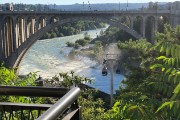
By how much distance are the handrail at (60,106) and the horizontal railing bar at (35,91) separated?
0.37 ft

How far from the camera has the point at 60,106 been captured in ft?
4.75

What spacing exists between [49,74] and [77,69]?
4.07 m

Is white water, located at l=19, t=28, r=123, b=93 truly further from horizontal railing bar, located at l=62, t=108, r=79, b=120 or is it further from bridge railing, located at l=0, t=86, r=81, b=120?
horizontal railing bar, located at l=62, t=108, r=79, b=120

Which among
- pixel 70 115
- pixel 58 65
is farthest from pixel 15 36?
pixel 70 115

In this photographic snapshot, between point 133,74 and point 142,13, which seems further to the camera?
point 142,13

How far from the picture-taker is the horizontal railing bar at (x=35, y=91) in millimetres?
1790

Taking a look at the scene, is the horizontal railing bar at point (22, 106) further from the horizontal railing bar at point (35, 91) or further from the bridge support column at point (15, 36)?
the bridge support column at point (15, 36)

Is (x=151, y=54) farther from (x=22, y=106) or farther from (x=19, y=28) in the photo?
(x=19, y=28)

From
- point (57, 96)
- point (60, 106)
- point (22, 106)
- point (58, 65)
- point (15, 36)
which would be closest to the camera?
point (60, 106)

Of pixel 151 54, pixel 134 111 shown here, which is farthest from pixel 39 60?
pixel 134 111

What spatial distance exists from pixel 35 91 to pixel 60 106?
1.33 feet

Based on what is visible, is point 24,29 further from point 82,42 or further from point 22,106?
point 82,42

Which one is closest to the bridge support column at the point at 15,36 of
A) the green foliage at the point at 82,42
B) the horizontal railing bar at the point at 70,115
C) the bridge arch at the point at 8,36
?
the bridge arch at the point at 8,36

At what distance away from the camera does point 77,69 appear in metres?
36.6
